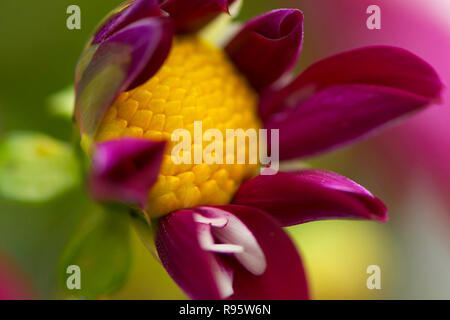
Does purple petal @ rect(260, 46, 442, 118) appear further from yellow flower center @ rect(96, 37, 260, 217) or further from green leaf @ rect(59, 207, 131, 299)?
green leaf @ rect(59, 207, 131, 299)

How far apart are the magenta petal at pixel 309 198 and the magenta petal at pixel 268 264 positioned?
2 centimetres

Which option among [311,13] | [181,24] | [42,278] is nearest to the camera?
[181,24]

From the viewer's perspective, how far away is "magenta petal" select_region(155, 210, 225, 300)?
0.48m

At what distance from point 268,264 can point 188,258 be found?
8cm

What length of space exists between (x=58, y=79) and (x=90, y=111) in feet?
1.68

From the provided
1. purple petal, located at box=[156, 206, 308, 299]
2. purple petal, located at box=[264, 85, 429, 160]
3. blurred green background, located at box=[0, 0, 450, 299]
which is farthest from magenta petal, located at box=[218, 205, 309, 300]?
blurred green background, located at box=[0, 0, 450, 299]

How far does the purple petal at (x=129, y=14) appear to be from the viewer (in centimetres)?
49

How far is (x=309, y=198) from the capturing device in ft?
1.70

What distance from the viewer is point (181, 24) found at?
0.59 m

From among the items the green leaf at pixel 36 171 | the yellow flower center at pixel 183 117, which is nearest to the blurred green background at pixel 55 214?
the green leaf at pixel 36 171

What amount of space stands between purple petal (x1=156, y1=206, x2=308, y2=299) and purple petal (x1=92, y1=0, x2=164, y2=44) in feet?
0.56

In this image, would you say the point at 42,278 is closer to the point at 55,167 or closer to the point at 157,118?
the point at 55,167

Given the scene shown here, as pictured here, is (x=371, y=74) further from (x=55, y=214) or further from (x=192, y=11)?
(x=55, y=214)
